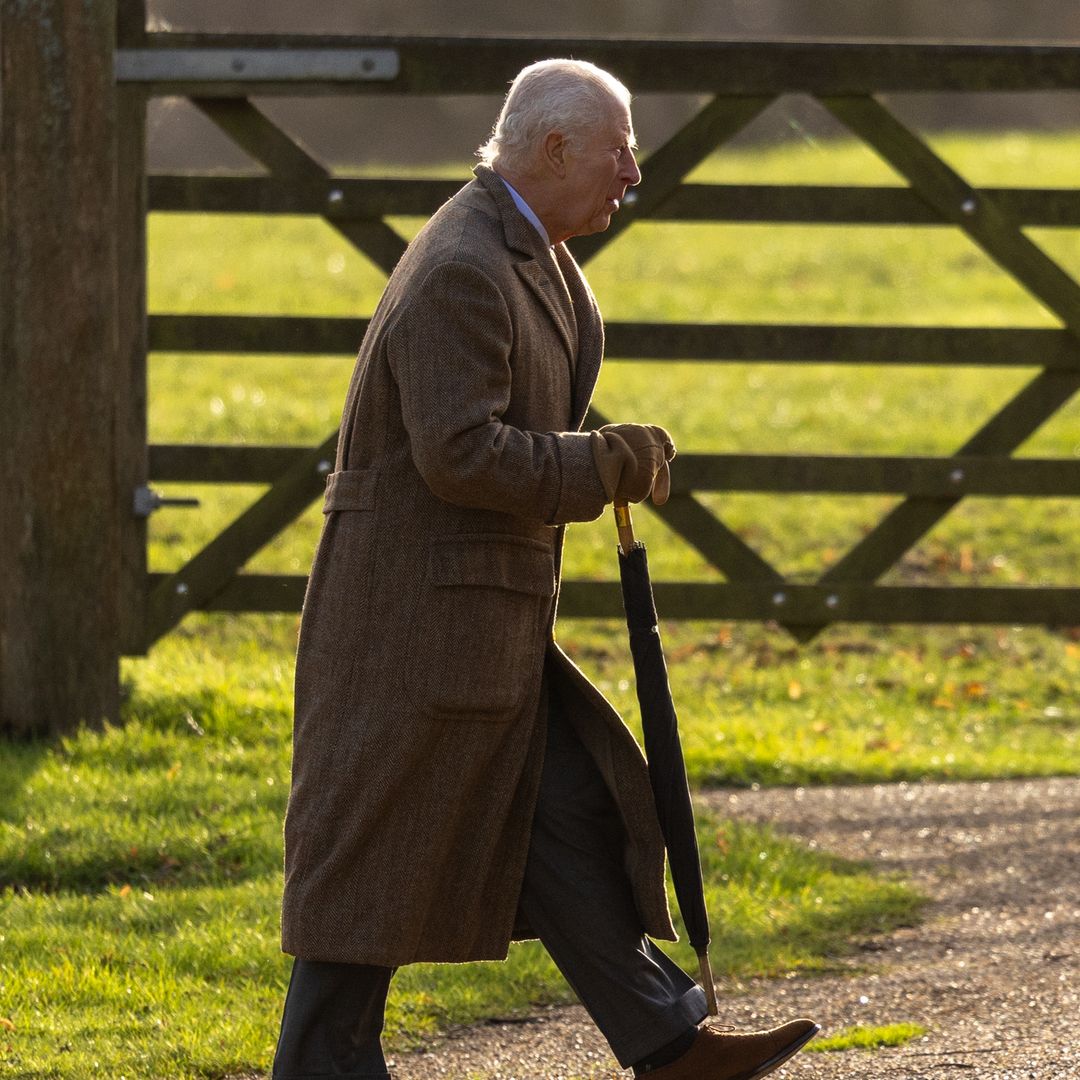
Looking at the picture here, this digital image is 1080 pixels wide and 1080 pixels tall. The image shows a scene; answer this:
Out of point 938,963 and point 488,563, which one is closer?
point 488,563

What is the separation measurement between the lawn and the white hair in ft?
6.36

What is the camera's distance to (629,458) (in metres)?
3.38

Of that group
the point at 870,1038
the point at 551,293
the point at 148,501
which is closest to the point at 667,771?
the point at 551,293

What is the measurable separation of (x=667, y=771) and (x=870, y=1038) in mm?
989

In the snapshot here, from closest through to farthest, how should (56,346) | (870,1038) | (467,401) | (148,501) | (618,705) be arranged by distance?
1. (467,401)
2. (870,1038)
3. (56,346)
4. (148,501)
5. (618,705)

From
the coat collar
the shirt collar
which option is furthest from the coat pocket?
the shirt collar

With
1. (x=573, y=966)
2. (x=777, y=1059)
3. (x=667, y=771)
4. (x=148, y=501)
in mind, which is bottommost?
(x=777, y=1059)

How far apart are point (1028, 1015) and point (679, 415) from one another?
282 inches

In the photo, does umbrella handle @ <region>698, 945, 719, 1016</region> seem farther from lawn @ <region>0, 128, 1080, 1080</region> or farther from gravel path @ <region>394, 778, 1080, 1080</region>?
lawn @ <region>0, 128, 1080, 1080</region>

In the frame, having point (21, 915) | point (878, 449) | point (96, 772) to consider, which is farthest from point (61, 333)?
point (878, 449)

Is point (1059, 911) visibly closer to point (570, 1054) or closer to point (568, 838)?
point (570, 1054)

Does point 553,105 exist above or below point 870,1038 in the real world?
above

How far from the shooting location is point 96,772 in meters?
5.82

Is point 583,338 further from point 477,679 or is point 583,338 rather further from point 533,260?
point 477,679
